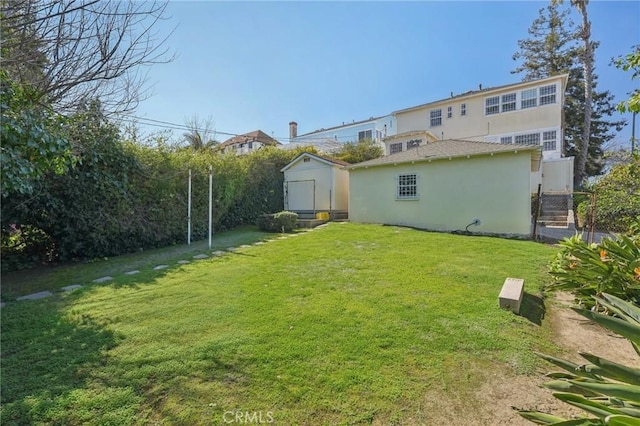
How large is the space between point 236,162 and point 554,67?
2760 centimetres

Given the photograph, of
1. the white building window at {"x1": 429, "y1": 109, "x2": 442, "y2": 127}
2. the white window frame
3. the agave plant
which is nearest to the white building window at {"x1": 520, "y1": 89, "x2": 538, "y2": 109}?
the white window frame

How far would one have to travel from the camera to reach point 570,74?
2339cm

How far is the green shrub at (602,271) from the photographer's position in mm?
3947

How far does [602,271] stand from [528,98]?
706 inches

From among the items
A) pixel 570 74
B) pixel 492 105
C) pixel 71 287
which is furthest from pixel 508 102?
pixel 71 287

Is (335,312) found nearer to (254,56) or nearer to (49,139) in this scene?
(49,139)

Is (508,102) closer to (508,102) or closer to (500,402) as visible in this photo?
(508,102)

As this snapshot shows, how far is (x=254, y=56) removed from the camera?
8938 mm

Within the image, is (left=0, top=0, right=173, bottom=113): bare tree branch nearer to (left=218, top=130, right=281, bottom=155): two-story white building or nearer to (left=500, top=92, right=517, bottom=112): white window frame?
(left=500, top=92, right=517, bottom=112): white window frame

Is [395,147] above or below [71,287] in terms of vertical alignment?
above

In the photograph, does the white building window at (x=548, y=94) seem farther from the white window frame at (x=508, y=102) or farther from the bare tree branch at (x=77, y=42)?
the bare tree branch at (x=77, y=42)

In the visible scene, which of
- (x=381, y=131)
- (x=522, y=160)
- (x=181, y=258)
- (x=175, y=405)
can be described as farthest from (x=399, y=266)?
(x=381, y=131)

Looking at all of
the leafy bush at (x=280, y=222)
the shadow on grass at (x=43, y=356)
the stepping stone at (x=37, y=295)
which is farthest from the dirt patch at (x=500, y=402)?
the leafy bush at (x=280, y=222)

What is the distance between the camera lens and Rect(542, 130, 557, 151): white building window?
1717cm
